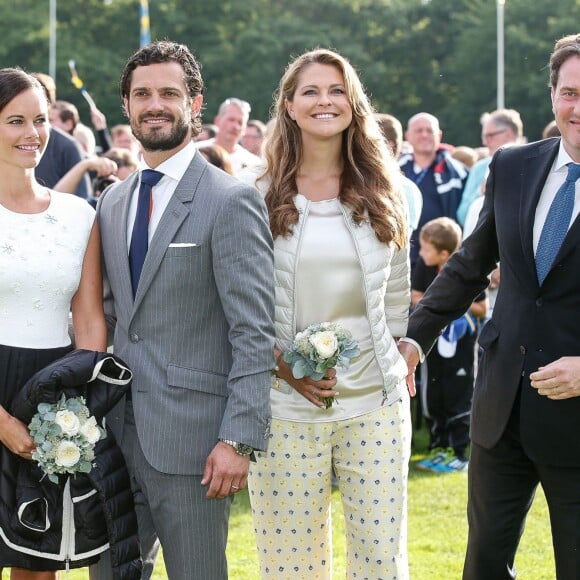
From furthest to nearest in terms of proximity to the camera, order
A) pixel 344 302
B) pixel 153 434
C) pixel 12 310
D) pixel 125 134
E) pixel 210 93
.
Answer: pixel 210 93
pixel 125 134
pixel 344 302
pixel 12 310
pixel 153 434

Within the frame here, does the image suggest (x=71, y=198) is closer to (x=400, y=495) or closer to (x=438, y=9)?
(x=400, y=495)

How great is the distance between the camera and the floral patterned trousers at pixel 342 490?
13.4 feet

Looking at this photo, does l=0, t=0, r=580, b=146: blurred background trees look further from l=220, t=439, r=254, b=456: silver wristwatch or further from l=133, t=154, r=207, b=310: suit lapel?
l=220, t=439, r=254, b=456: silver wristwatch

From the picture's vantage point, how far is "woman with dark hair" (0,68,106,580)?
3850 millimetres

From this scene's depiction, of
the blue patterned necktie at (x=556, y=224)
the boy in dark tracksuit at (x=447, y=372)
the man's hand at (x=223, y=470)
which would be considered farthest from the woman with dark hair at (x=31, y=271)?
the boy in dark tracksuit at (x=447, y=372)

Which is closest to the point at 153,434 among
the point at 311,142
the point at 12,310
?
the point at 12,310

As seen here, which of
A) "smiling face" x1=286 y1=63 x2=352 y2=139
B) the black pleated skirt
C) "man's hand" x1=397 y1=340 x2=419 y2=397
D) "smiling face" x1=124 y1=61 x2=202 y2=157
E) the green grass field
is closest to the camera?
"smiling face" x1=124 y1=61 x2=202 y2=157

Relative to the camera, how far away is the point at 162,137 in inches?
147

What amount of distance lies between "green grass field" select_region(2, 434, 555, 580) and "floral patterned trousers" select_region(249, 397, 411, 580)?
4.92ft

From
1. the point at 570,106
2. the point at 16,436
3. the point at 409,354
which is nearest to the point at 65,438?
the point at 16,436

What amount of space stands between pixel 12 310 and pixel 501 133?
7.61 m

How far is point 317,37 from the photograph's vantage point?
48562 mm

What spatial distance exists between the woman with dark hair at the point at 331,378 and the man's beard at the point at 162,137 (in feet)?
1.85

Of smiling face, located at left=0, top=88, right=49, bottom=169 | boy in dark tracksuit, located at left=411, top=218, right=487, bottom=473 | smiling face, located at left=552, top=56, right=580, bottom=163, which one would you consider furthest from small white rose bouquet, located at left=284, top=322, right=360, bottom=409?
boy in dark tracksuit, located at left=411, top=218, right=487, bottom=473
